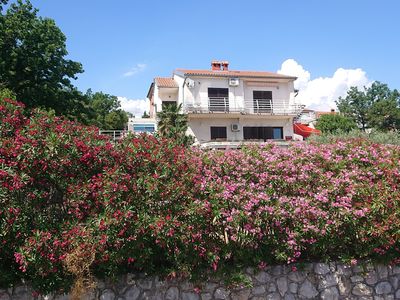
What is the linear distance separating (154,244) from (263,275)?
2.13 meters

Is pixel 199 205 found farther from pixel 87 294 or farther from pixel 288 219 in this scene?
pixel 87 294

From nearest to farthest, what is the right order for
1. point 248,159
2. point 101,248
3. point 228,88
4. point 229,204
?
point 101,248 → point 229,204 → point 248,159 → point 228,88

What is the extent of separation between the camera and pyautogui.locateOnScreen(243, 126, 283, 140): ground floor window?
3420cm

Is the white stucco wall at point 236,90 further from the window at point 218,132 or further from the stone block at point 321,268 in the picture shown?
the stone block at point 321,268

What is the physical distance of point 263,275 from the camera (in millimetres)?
6484

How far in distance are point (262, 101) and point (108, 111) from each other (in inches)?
1369

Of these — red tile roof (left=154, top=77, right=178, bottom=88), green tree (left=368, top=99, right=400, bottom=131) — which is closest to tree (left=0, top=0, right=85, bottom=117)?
red tile roof (left=154, top=77, right=178, bottom=88)

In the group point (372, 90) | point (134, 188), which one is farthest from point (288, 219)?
point (372, 90)

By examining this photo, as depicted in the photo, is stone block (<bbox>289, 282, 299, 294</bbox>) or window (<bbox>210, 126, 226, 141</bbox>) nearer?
stone block (<bbox>289, 282, 299, 294</bbox>)

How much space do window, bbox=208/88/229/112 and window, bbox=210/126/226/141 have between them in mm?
1810

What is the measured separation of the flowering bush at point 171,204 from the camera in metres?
5.15

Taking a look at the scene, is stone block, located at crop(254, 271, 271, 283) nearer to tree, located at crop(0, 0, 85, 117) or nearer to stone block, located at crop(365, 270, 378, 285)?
stone block, located at crop(365, 270, 378, 285)

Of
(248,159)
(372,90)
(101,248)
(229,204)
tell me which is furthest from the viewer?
(372,90)

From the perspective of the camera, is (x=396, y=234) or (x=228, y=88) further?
(x=228, y=88)
